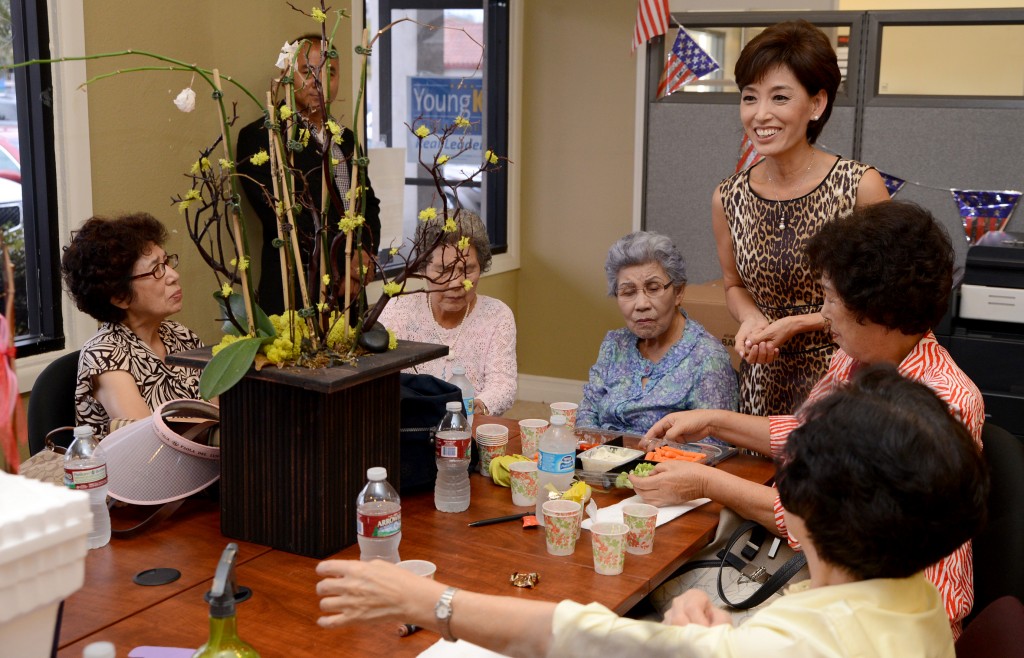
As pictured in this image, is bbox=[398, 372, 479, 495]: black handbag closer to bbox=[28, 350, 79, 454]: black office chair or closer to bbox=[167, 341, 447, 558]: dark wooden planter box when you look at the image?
bbox=[167, 341, 447, 558]: dark wooden planter box

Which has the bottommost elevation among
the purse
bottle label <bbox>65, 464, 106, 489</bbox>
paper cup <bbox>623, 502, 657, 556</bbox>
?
the purse

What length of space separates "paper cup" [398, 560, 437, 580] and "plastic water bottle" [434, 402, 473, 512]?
372 millimetres

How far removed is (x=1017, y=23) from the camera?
3889 mm

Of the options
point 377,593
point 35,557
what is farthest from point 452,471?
point 35,557

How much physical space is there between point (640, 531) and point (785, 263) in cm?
105

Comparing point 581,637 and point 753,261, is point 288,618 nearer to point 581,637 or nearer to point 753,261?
point 581,637

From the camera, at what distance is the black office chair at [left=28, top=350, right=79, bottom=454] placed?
223 centimetres

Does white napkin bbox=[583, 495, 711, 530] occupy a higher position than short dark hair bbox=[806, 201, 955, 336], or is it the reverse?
short dark hair bbox=[806, 201, 955, 336]

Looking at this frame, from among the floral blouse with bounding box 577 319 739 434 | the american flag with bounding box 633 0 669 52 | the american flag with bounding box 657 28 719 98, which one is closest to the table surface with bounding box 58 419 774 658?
the floral blouse with bounding box 577 319 739 434

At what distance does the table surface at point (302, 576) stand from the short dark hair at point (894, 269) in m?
0.50

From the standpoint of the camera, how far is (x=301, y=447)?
1717 mm

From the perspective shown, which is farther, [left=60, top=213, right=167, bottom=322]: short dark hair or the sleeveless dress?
the sleeveless dress

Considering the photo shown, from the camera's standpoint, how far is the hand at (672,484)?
1990mm

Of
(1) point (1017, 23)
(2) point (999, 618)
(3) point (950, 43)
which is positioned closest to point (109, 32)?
(2) point (999, 618)
